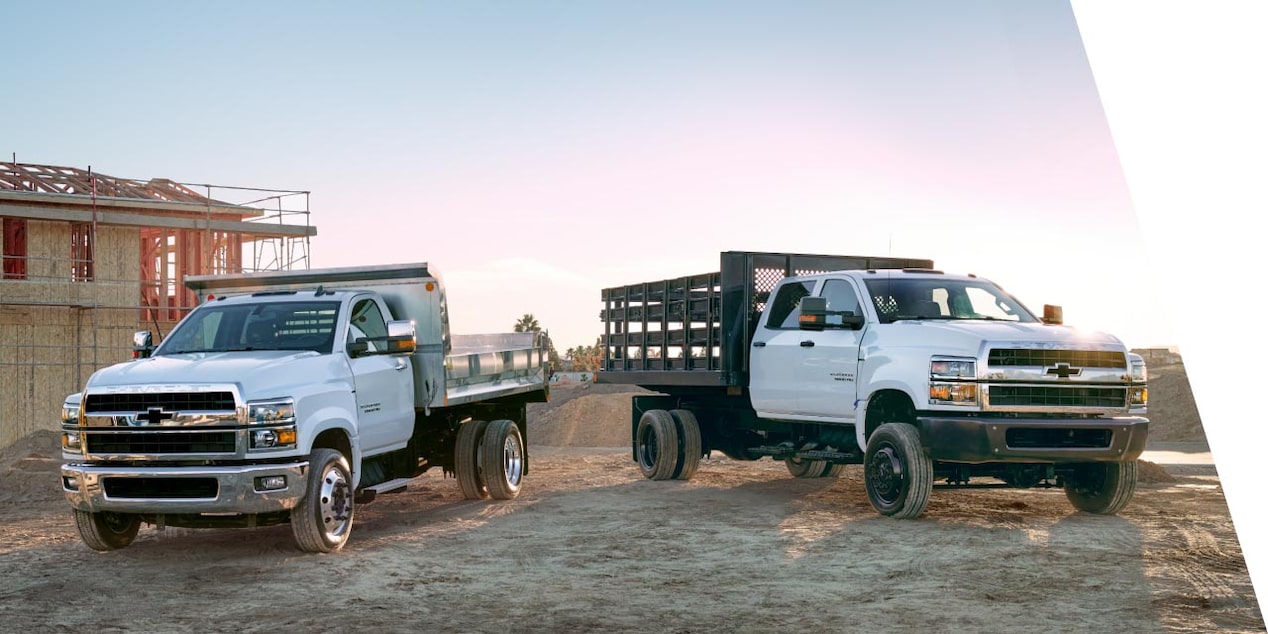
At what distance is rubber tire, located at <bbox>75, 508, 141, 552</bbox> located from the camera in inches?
414

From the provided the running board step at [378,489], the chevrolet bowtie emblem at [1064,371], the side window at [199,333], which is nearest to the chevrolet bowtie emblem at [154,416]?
the side window at [199,333]

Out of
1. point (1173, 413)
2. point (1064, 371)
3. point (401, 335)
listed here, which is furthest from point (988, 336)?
point (1173, 413)

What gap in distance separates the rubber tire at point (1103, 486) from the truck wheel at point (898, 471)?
6.37 ft

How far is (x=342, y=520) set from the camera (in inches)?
421

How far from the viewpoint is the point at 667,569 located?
383 inches

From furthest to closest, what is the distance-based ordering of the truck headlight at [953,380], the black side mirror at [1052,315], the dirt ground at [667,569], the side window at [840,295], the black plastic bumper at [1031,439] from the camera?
the side window at [840,295]
the black side mirror at [1052,315]
the truck headlight at [953,380]
the black plastic bumper at [1031,439]
the dirt ground at [667,569]

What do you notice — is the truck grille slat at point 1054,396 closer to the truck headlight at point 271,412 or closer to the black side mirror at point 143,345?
the truck headlight at point 271,412

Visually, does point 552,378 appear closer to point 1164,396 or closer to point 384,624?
point 384,624

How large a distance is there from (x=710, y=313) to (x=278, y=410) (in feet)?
21.5

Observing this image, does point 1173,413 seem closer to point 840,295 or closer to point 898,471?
point 840,295

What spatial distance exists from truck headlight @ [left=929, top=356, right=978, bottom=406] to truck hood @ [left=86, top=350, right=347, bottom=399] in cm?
544

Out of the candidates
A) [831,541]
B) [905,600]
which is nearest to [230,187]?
[831,541]

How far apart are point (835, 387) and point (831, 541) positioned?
234 centimetres

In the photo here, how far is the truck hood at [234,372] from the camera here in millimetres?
9828
